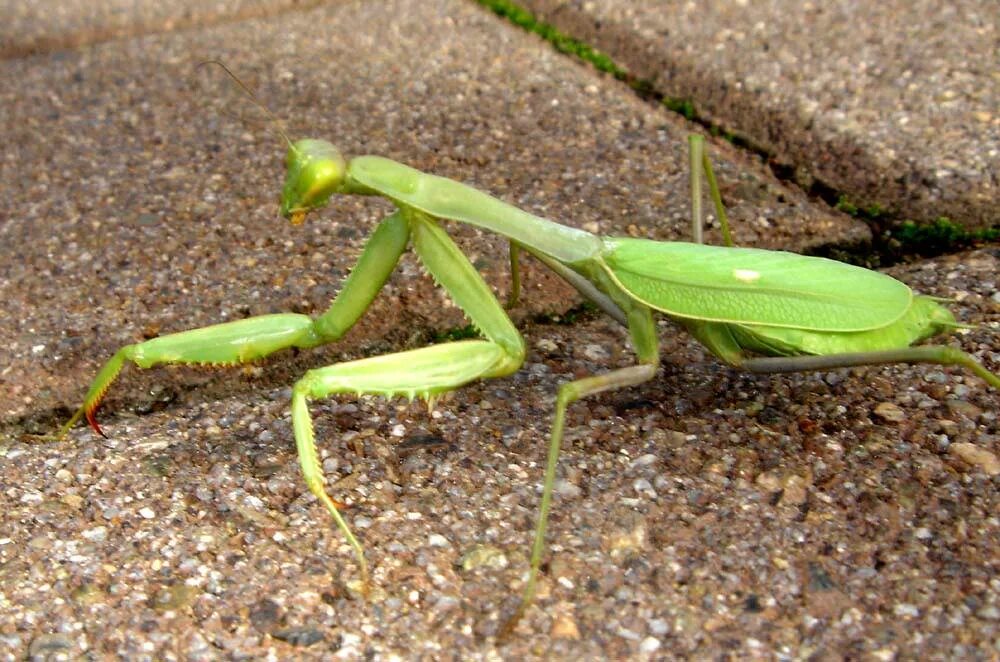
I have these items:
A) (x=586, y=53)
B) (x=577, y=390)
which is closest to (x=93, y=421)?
(x=577, y=390)

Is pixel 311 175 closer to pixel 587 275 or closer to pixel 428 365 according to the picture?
pixel 428 365

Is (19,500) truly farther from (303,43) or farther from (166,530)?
(303,43)

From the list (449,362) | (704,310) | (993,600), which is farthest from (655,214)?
(993,600)

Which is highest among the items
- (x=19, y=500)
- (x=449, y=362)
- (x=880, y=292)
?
(x=880, y=292)

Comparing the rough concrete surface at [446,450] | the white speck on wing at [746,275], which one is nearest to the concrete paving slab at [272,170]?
the rough concrete surface at [446,450]

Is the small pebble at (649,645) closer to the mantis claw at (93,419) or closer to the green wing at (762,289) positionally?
the green wing at (762,289)

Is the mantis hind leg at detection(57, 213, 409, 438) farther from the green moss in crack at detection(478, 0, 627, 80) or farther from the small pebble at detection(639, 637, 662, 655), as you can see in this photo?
the green moss in crack at detection(478, 0, 627, 80)

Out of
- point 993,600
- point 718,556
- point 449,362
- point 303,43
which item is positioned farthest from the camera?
point 303,43
